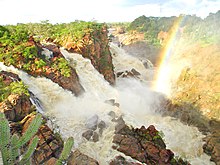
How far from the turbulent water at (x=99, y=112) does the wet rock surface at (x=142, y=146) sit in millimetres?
492

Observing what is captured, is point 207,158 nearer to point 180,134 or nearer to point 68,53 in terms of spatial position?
point 180,134

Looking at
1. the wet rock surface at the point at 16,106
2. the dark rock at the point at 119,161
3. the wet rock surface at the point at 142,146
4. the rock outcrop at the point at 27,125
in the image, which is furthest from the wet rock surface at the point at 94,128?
the wet rock surface at the point at 16,106

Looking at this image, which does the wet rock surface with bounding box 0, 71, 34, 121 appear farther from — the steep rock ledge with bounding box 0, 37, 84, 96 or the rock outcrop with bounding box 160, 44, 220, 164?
the rock outcrop with bounding box 160, 44, 220, 164

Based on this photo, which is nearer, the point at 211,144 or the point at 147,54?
the point at 211,144

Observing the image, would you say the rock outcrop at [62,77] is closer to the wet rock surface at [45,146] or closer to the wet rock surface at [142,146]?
the wet rock surface at [142,146]

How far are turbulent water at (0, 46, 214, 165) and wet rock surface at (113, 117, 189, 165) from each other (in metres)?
0.49

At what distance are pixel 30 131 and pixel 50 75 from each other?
12.1m

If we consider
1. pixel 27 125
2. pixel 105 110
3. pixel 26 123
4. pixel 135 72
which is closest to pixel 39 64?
pixel 105 110

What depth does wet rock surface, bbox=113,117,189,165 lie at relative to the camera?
1359 centimetres

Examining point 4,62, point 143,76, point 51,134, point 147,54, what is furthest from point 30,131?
point 147,54

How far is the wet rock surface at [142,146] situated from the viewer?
535 inches

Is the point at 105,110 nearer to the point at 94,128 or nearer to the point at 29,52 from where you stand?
the point at 94,128

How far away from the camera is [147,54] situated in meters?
46.8

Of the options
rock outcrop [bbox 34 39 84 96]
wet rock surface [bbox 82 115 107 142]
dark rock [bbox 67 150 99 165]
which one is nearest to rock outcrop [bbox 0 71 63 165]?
dark rock [bbox 67 150 99 165]
